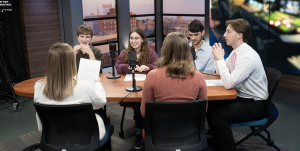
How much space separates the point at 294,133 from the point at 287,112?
667mm

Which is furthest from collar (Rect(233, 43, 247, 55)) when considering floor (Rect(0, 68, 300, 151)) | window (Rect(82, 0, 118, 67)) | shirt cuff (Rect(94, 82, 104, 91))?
window (Rect(82, 0, 118, 67))

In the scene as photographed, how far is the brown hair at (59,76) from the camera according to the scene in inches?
68.7

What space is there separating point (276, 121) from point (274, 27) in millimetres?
1898

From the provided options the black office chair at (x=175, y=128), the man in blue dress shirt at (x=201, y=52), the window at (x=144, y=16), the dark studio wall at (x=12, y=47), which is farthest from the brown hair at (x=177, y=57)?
the window at (x=144, y=16)

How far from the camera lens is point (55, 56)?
174 centimetres

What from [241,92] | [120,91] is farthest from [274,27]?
[120,91]

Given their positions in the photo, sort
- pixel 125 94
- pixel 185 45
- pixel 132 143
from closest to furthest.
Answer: pixel 185 45 → pixel 125 94 → pixel 132 143

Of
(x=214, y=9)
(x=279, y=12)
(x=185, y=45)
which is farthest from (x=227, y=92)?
(x=214, y=9)

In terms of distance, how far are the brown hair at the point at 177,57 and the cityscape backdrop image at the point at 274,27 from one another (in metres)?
3.26

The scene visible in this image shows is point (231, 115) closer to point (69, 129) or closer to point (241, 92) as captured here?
point (241, 92)

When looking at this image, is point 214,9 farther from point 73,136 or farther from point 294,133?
point 73,136

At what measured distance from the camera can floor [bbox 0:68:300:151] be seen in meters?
3.00

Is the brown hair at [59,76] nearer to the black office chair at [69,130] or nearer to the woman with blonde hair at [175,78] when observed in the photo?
the black office chair at [69,130]

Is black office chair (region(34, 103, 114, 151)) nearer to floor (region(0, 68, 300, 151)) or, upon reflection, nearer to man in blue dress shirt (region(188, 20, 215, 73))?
floor (region(0, 68, 300, 151))
